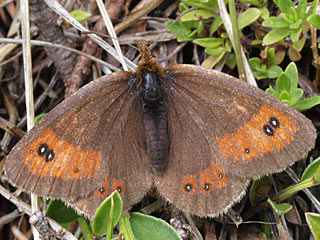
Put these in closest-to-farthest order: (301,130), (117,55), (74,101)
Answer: (301,130)
(74,101)
(117,55)

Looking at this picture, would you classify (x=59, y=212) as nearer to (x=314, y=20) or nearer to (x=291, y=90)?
(x=291, y=90)

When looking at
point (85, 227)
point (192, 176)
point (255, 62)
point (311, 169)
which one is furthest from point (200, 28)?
point (85, 227)

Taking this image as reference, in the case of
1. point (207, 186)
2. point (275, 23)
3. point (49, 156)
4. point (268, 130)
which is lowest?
point (207, 186)

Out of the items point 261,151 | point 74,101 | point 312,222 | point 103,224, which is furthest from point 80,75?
point 312,222

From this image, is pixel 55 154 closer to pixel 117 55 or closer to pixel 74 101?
pixel 74 101

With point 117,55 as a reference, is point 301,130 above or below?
below

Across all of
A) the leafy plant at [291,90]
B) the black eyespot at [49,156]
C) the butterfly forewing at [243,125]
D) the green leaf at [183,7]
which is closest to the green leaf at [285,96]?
the leafy plant at [291,90]

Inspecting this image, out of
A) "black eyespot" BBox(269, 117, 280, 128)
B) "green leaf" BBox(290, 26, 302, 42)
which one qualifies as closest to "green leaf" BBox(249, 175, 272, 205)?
"black eyespot" BBox(269, 117, 280, 128)
